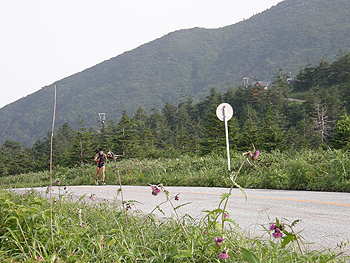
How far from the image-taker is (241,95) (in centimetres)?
8006

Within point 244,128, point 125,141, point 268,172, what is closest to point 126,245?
point 268,172

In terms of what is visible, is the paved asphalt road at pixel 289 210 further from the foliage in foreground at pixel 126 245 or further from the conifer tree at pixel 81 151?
the conifer tree at pixel 81 151

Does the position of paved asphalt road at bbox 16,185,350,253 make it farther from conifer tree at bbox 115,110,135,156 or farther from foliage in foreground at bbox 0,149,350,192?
conifer tree at bbox 115,110,135,156

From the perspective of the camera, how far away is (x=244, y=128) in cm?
4869

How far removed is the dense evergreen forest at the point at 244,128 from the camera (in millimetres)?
43944

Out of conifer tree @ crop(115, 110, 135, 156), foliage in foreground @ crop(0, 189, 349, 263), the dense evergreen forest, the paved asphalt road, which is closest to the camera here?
foliage in foreground @ crop(0, 189, 349, 263)

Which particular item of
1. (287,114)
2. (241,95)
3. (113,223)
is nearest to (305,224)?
(113,223)

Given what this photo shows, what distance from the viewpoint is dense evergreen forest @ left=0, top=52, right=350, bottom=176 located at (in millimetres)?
43944

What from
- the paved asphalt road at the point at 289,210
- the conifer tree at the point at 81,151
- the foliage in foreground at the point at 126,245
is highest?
the conifer tree at the point at 81,151

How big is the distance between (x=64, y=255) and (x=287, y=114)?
75.2 m

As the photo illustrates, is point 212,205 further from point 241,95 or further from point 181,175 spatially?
point 241,95

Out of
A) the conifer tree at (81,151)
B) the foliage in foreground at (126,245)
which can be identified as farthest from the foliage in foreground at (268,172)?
the conifer tree at (81,151)

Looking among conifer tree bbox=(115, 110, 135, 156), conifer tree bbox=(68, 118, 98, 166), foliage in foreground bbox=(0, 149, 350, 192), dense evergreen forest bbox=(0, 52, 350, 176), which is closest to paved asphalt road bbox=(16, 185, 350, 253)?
foliage in foreground bbox=(0, 149, 350, 192)

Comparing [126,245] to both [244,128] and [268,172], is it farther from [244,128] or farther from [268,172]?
[244,128]
